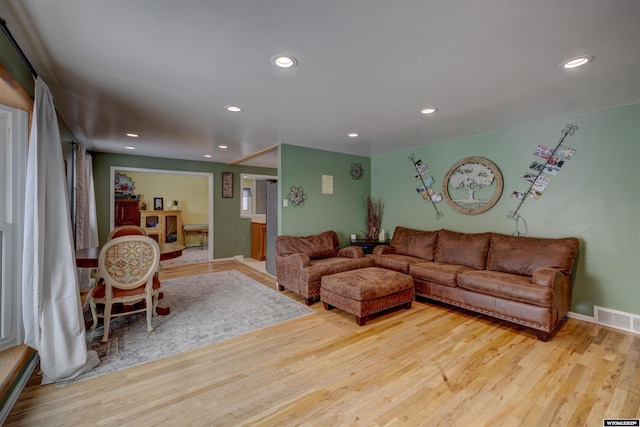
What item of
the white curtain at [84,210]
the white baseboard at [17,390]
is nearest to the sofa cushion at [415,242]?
the white baseboard at [17,390]

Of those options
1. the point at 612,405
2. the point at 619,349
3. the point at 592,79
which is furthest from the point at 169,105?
the point at 619,349

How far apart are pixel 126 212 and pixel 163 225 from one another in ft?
3.12

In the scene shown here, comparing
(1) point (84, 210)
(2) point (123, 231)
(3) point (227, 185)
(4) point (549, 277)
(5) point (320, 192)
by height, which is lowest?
(4) point (549, 277)

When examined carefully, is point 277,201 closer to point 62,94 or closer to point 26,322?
point 62,94

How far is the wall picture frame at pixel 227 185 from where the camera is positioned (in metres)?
6.33

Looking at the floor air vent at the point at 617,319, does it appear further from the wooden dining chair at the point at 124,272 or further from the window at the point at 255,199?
the window at the point at 255,199

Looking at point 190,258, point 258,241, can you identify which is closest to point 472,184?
point 258,241

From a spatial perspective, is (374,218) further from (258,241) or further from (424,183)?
(258,241)

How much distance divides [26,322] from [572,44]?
13.5ft

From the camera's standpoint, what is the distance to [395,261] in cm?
388

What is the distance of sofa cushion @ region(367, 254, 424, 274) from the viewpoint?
12.3ft

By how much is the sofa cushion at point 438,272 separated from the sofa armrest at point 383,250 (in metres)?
0.73

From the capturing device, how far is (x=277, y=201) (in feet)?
15.0

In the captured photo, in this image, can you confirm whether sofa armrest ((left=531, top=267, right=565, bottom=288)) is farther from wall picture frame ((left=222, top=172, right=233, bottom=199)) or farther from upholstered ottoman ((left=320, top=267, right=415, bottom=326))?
wall picture frame ((left=222, top=172, right=233, bottom=199))
